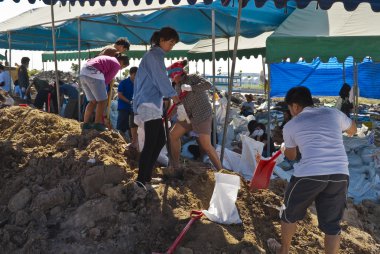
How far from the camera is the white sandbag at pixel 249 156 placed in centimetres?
554

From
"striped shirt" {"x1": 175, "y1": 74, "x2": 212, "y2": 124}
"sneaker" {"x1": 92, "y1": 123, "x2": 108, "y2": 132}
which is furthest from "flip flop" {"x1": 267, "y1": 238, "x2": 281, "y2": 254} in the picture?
"sneaker" {"x1": 92, "y1": 123, "x2": 108, "y2": 132}

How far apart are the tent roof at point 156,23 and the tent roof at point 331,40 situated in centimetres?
113

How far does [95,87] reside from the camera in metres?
5.32

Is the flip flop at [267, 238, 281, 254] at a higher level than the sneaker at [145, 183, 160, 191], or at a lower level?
lower

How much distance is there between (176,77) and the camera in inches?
192

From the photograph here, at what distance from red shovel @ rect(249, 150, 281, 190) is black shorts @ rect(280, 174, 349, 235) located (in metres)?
1.04

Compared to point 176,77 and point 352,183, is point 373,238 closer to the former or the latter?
point 352,183

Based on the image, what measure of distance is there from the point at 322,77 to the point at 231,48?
4656mm

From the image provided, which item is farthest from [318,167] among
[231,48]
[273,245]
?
[231,48]

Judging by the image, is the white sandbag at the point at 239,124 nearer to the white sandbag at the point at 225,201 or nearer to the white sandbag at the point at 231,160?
the white sandbag at the point at 231,160

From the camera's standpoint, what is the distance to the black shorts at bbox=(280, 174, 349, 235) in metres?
3.13

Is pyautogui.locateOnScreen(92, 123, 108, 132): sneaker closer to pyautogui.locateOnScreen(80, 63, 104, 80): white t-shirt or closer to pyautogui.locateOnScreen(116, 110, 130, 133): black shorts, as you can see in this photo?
pyautogui.locateOnScreen(80, 63, 104, 80): white t-shirt

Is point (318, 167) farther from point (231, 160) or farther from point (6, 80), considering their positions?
point (6, 80)

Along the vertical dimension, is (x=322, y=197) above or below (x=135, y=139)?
below
